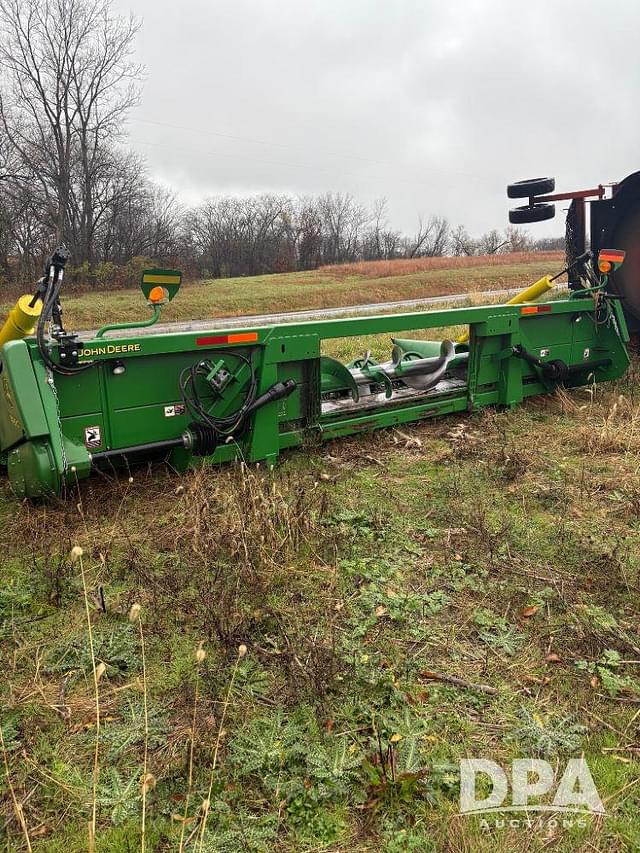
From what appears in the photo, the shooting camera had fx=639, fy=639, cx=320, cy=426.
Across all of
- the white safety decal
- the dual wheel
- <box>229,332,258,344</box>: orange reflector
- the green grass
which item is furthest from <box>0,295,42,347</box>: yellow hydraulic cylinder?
the green grass

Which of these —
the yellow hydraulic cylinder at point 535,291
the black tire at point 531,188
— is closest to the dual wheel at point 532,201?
the black tire at point 531,188

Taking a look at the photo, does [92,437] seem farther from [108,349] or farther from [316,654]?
[316,654]

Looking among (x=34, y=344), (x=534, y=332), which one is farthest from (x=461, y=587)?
(x=534, y=332)

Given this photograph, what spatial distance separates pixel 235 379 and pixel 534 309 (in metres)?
2.99

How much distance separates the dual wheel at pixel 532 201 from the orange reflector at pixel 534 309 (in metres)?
1.39

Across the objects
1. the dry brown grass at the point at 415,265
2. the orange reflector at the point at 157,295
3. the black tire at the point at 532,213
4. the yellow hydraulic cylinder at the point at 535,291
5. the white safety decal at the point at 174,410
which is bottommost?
the white safety decal at the point at 174,410

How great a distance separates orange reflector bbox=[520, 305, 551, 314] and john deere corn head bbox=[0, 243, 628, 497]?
0.07ft

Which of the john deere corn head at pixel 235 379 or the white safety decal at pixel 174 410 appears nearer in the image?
the john deere corn head at pixel 235 379

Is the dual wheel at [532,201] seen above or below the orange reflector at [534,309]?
above

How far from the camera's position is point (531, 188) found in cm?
684

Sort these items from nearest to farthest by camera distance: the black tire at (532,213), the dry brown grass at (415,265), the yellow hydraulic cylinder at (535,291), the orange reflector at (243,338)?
the orange reflector at (243,338) < the yellow hydraulic cylinder at (535,291) < the black tire at (532,213) < the dry brown grass at (415,265)

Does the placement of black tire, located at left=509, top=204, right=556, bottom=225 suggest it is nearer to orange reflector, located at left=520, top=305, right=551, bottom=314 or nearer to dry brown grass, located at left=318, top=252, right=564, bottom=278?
orange reflector, located at left=520, top=305, right=551, bottom=314

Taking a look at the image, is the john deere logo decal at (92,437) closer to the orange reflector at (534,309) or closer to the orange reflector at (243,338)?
the orange reflector at (243,338)

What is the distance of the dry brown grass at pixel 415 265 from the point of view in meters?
34.2
